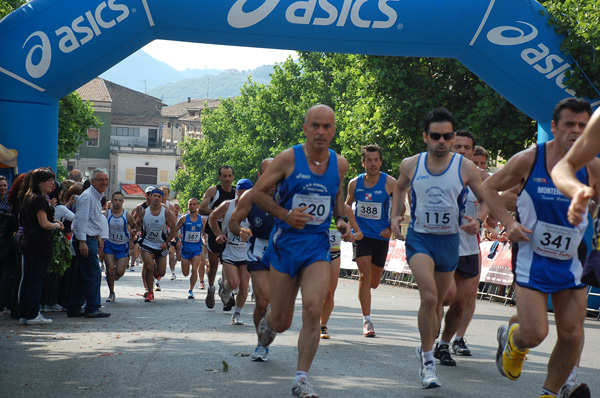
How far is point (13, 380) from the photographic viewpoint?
7.43 meters

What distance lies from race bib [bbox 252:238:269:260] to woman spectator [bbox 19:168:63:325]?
3.12 m

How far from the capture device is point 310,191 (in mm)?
7070

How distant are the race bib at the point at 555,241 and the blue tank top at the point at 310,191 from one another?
5.47ft

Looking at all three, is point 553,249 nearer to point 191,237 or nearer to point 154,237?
point 154,237

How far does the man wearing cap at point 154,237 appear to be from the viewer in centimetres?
1700

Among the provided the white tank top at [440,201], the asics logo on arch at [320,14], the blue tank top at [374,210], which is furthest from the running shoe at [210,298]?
the white tank top at [440,201]

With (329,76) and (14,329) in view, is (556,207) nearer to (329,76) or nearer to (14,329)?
(14,329)

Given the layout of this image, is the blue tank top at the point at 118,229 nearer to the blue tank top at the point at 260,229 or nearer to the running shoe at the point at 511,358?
the blue tank top at the point at 260,229

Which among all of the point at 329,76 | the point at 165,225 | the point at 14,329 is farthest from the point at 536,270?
the point at 329,76

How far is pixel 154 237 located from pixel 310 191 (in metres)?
10.4

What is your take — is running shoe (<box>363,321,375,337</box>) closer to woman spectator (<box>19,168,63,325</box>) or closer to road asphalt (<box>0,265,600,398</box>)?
road asphalt (<box>0,265,600,398</box>)

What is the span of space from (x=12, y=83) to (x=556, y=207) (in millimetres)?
9468

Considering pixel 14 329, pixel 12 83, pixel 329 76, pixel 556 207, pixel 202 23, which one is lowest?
pixel 14 329

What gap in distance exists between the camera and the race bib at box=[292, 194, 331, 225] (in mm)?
7055
